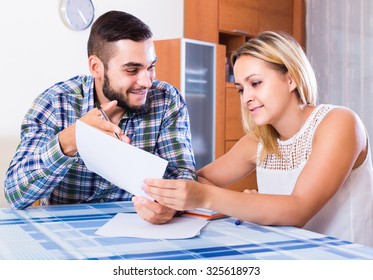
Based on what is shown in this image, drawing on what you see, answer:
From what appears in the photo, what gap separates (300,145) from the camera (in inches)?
64.8

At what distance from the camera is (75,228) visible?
126 centimetres

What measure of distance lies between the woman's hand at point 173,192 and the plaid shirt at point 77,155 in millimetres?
391

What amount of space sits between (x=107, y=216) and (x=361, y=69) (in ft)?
12.4

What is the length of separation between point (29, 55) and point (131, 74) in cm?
187

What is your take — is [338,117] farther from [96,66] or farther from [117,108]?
[96,66]

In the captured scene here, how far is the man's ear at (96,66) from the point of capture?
1.96m

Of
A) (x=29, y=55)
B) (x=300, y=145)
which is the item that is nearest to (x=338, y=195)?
(x=300, y=145)

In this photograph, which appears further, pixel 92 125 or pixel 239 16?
pixel 239 16

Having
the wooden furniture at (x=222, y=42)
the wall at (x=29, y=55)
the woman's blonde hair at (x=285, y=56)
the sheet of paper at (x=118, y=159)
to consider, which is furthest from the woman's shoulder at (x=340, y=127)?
the wooden furniture at (x=222, y=42)

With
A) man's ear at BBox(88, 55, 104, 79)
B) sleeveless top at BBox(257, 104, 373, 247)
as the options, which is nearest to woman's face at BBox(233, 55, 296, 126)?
sleeveless top at BBox(257, 104, 373, 247)

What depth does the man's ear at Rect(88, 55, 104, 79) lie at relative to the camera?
196 cm

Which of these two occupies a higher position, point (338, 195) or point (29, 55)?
point (29, 55)

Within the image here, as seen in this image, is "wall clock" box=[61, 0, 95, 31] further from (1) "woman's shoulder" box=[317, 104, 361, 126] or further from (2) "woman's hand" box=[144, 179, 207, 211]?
(2) "woman's hand" box=[144, 179, 207, 211]
